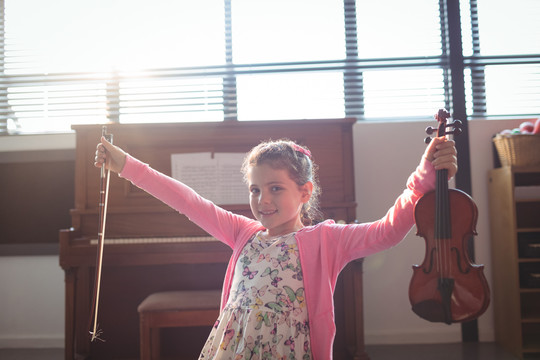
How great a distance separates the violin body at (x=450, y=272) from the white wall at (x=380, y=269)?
6.23ft

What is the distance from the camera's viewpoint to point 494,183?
2963 millimetres

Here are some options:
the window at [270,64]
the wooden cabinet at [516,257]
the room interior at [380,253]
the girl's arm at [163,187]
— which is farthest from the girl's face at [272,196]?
the window at [270,64]

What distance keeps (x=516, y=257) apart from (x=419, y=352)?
0.83 metres

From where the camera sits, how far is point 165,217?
2.48 meters

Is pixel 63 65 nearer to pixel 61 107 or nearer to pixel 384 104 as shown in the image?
pixel 61 107

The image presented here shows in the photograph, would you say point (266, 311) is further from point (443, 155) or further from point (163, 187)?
point (443, 155)

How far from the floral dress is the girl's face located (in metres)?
0.08

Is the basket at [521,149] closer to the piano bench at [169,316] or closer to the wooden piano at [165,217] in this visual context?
the wooden piano at [165,217]

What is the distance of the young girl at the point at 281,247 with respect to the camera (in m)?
1.25

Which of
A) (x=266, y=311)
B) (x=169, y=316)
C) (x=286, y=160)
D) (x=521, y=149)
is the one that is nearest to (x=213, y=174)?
(x=169, y=316)

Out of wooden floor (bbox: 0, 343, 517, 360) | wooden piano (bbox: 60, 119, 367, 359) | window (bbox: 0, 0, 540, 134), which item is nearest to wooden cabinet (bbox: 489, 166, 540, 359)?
wooden floor (bbox: 0, 343, 517, 360)

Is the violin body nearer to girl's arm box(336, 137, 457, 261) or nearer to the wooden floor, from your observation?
girl's arm box(336, 137, 457, 261)

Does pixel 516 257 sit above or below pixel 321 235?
below

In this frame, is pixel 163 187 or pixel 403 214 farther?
pixel 163 187
